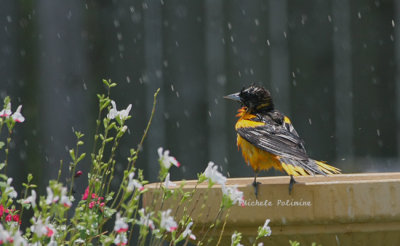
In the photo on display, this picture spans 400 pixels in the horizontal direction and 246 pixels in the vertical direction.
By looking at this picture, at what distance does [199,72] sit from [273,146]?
1.25 metres

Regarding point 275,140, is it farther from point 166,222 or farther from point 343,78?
point 343,78

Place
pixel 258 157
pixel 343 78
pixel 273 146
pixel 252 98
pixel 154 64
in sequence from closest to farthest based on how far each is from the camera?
1. pixel 273 146
2. pixel 258 157
3. pixel 252 98
4. pixel 154 64
5. pixel 343 78

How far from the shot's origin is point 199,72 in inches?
133

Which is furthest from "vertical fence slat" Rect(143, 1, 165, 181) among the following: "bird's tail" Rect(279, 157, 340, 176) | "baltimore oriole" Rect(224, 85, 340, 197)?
"bird's tail" Rect(279, 157, 340, 176)

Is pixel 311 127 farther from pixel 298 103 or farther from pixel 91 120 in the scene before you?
pixel 91 120

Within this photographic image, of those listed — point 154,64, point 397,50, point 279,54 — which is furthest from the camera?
point 397,50

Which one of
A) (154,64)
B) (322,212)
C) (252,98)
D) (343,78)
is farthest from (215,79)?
(322,212)

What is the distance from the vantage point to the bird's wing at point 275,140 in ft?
7.12

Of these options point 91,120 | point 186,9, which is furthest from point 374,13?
point 91,120

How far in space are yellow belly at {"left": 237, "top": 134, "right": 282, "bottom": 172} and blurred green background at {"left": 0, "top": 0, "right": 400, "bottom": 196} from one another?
2.90 feet

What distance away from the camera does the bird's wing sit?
2170 mm

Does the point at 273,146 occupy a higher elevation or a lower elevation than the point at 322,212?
higher

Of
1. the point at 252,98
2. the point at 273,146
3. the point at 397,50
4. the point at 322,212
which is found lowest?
the point at 322,212

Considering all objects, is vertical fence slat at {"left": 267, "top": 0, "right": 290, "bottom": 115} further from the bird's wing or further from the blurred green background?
the bird's wing
